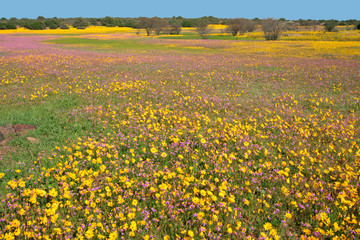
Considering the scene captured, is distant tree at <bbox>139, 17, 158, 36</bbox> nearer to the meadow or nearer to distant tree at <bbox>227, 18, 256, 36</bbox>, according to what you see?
distant tree at <bbox>227, 18, 256, 36</bbox>

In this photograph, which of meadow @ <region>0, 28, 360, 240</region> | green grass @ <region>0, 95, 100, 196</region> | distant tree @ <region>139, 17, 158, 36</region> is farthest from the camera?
distant tree @ <region>139, 17, 158, 36</region>

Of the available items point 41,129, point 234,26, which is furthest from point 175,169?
point 234,26

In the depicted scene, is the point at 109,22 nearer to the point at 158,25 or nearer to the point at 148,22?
the point at 148,22

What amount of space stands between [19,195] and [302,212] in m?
5.08

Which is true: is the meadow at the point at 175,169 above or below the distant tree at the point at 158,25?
below

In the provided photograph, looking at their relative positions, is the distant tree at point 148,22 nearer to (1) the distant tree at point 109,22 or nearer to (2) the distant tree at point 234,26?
(2) the distant tree at point 234,26

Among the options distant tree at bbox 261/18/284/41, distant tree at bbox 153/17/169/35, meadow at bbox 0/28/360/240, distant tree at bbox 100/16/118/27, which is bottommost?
meadow at bbox 0/28/360/240

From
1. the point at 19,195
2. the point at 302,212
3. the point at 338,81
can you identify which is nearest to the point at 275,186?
the point at 302,212

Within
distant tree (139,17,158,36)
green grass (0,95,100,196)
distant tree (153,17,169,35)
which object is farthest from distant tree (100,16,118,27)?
green grass (0,95,100,196)

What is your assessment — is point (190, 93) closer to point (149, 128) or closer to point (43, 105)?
point (149, 128)

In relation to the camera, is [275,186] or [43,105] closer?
[275,186]

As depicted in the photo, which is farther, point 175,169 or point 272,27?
point 272,27

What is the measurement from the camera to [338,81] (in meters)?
14.4

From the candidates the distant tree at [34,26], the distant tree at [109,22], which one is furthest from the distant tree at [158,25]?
the distant tree at [34,26]
